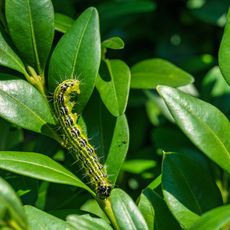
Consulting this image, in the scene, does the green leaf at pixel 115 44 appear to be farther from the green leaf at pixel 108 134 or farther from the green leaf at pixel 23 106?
the green leaf at pixel 23 106

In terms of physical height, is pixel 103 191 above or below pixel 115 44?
below

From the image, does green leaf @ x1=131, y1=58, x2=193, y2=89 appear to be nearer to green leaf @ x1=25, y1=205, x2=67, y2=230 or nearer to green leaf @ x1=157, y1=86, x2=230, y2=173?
green leaf @ x1=157, y1=86, x2=230, y2=173

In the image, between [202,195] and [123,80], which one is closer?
[202,195]

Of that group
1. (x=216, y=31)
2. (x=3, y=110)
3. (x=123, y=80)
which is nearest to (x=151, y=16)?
(x=216, y=31)

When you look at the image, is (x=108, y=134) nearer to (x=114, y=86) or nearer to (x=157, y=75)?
(x=114, y=86)

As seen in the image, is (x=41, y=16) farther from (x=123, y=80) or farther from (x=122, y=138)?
(x=122, y=138)

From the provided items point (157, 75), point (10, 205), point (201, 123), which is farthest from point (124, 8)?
point (10, 205)

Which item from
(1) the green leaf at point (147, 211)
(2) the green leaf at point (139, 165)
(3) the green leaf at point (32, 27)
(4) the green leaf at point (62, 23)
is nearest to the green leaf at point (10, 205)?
(1) the green leaf at point (147, 211)

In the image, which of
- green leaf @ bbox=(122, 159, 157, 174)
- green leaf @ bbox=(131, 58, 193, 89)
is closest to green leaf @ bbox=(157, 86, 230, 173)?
green leaf @ bbox=(131, 58, 193, 89)
